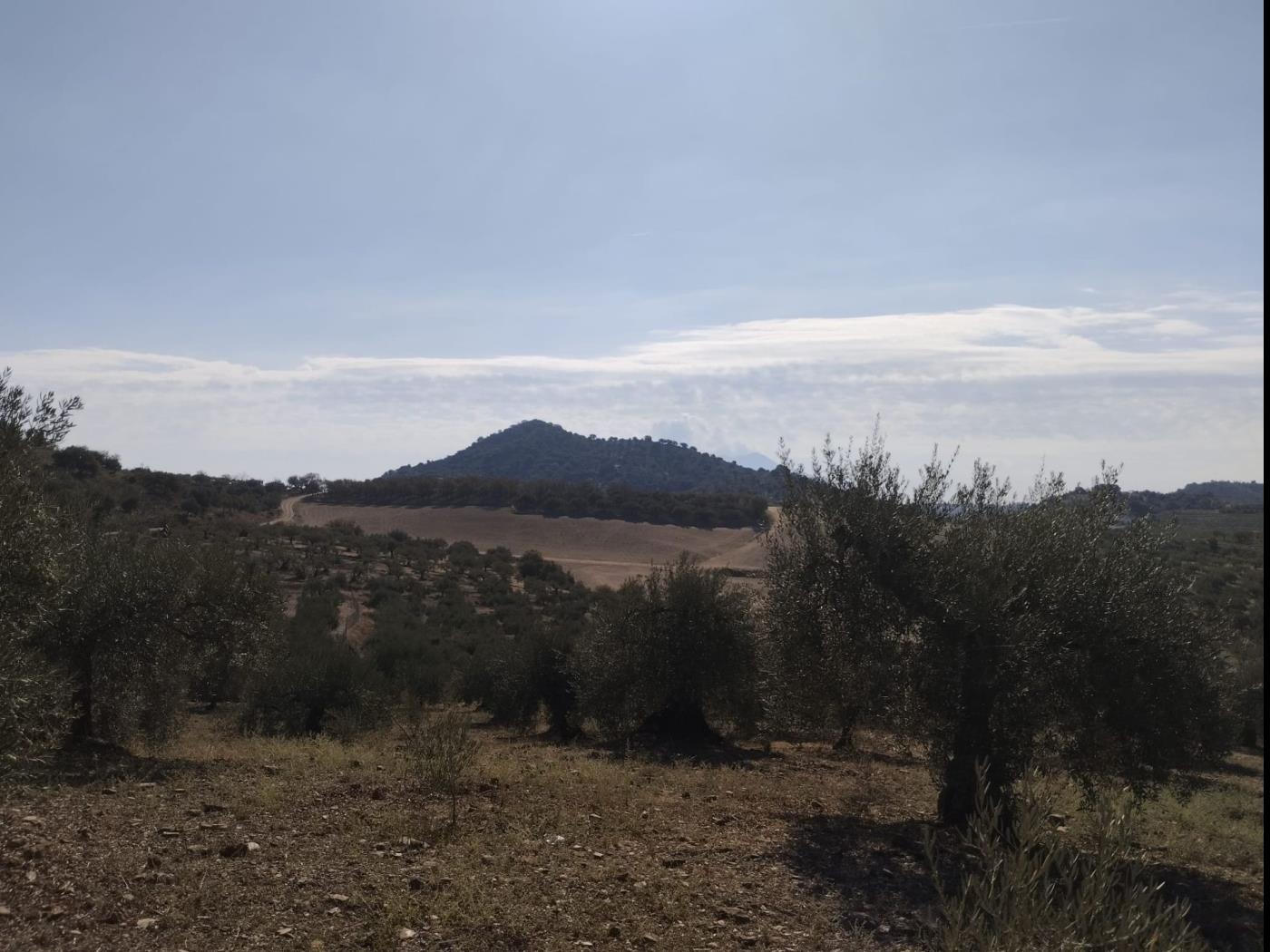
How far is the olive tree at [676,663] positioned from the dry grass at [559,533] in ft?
152

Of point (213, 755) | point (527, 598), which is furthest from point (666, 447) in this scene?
point (213, 755)

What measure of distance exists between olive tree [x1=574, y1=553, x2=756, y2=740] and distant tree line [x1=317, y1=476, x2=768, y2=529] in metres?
66.7

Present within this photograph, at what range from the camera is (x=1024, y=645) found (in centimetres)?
1060

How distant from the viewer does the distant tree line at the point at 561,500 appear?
293 ft

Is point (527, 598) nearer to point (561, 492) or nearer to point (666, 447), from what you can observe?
point (561, 492)

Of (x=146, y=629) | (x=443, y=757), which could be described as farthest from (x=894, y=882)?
(x=146, y=629)

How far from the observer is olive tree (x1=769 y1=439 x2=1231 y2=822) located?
10.9m

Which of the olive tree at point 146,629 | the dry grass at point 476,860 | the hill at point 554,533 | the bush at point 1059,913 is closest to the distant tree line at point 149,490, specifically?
the hill at point 554,533

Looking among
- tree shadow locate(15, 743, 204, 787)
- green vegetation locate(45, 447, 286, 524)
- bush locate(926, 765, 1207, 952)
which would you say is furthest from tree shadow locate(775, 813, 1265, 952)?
green vegetation locate(45, 447, 286, 524)

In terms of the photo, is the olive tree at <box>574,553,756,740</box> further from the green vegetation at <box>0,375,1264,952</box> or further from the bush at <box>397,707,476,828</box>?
the bush at <box>397,707,476,828</box>

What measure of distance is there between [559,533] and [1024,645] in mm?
72003

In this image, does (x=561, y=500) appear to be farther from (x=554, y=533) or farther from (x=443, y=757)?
(x=443, y=757)

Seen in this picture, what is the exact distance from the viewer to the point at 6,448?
29.1 ft

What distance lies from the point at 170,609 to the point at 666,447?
607 feet
